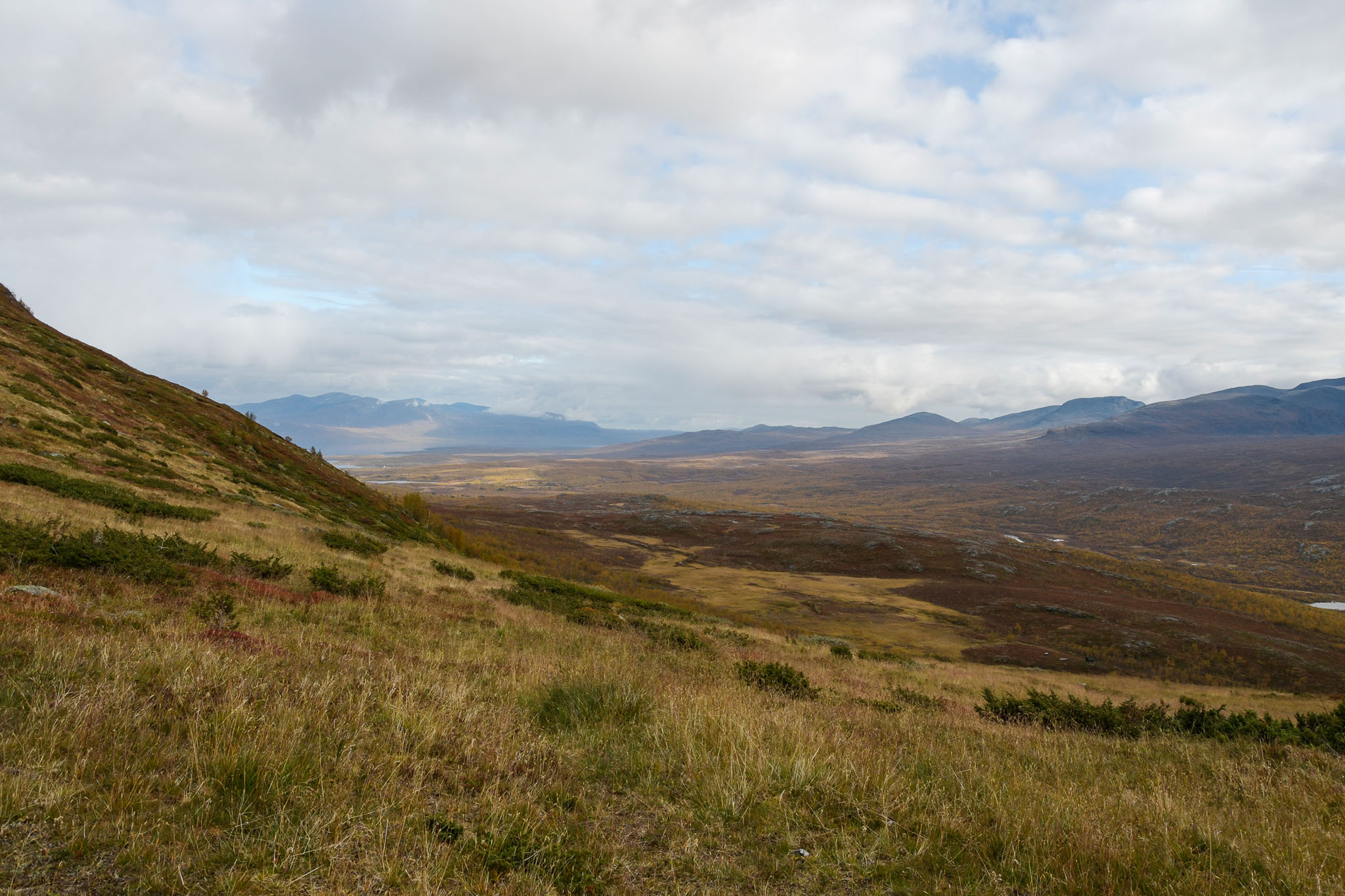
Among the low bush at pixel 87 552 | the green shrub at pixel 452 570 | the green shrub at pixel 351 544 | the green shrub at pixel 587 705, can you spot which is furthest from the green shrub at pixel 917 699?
the green shrub at pixel 351 544

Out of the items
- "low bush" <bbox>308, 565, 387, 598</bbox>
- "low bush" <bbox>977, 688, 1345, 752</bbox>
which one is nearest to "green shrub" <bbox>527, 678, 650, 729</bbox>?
"low bush" <bbox>308, 565, 387, 598</bbox>

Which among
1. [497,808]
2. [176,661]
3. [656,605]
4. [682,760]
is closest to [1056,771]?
[682,760]

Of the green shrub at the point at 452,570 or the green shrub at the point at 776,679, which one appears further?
the green shrub at the point at 452,570

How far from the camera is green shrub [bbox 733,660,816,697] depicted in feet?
35.3

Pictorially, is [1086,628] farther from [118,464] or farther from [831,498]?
[831,498]

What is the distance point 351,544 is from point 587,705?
17.0 m

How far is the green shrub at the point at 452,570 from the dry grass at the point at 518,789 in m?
13.4

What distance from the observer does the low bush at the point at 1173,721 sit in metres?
9.60

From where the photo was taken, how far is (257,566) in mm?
12242

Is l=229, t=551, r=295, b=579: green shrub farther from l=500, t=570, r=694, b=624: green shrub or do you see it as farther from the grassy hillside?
l=500, t=570, r=694, b=624: green shrub

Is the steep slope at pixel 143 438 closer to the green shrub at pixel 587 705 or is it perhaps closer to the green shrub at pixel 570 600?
the green shrub at pixel 570 600

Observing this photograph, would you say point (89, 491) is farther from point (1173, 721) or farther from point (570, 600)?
point (1173, 721)

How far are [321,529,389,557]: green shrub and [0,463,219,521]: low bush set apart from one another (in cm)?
384

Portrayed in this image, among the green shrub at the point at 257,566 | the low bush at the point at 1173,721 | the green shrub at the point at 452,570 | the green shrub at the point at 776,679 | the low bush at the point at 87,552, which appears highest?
the low bush at the point at 87,552
